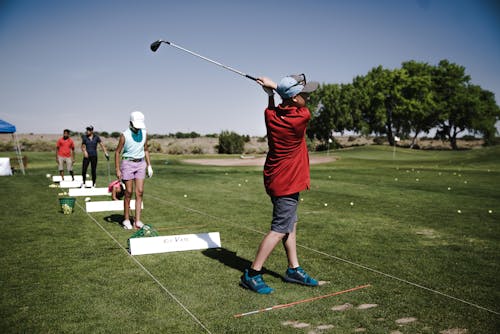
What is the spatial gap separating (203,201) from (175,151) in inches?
1815

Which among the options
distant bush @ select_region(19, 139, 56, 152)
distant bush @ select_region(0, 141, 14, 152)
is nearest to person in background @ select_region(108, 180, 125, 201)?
distant bush @ select_region(0, 141, 14, 152)

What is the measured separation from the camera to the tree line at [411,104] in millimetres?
72875

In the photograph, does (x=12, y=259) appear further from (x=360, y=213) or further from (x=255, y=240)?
(x=360, y=213)

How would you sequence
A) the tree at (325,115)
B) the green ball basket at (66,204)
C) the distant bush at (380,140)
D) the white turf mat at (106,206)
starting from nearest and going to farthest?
the green ball basket at (66,204) < the white turf mat at (106,206) < the tree at (325,115) < the distant bush at (380,140)

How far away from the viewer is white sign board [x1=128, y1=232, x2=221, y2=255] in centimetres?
682

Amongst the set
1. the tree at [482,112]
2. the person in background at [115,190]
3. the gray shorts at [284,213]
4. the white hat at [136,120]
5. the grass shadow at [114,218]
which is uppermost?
the tree at [482,112]

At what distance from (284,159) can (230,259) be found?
2297mm

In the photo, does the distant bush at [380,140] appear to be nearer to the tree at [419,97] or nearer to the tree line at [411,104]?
the tree line at [411,104]

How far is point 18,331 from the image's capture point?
4.12 metres

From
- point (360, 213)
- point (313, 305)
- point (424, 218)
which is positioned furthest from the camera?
point (360, 213)

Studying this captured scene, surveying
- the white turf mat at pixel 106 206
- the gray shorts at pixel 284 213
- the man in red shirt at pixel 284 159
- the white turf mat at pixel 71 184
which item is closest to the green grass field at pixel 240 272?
the white turf mat at pixel 106 206

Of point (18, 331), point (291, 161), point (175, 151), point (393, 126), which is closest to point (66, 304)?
point (18, 331)

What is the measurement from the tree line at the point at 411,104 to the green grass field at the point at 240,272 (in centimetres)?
5932

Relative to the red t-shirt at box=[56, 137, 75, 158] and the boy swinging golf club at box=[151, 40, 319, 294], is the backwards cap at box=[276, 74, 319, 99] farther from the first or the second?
Result: the red t-shirt at box=[56, 137, 75, 158]
